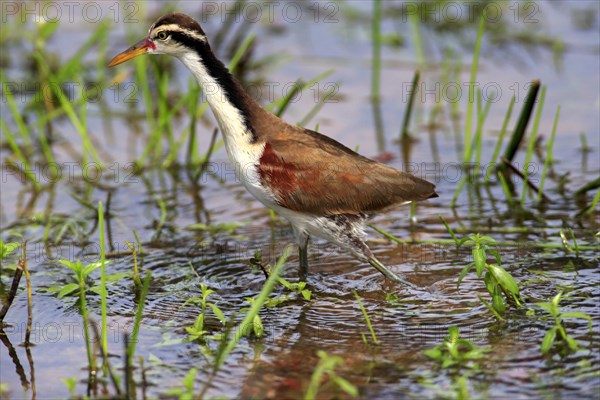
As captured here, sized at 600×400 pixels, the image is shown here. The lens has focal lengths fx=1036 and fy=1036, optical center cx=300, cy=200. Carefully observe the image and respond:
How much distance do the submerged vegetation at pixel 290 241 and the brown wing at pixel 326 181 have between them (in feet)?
1.11

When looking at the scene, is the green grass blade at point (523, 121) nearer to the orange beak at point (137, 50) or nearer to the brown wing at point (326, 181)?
the brown wing at point (326, 181)

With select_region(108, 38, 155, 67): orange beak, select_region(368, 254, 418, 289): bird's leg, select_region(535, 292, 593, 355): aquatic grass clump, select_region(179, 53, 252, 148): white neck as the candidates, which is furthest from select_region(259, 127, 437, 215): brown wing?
select_region(535, 292, 593, 355): aquatic grass clump

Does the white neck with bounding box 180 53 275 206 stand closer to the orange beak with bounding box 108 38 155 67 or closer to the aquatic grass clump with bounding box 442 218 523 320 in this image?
the orange beak with bounding box 108 38 155 67

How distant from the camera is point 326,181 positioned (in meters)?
5.93

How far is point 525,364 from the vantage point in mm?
4734

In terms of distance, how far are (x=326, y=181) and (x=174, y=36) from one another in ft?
4.10

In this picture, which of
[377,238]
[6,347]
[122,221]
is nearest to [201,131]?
[122,221]

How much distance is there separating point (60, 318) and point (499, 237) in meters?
2.80

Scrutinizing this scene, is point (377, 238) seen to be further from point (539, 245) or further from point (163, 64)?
point (163, 64)

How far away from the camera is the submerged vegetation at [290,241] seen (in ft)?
15.7

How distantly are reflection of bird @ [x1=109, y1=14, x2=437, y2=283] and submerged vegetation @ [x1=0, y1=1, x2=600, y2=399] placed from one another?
34 centimetres

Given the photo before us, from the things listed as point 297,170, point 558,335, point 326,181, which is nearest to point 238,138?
point 297,170

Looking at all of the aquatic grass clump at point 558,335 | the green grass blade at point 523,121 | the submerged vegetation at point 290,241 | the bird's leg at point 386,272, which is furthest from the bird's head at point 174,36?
the aquatic grass clump at point 558,335

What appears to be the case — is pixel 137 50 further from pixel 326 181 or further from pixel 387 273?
Result: pixel 387 273
